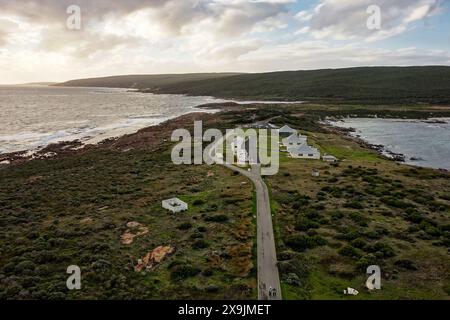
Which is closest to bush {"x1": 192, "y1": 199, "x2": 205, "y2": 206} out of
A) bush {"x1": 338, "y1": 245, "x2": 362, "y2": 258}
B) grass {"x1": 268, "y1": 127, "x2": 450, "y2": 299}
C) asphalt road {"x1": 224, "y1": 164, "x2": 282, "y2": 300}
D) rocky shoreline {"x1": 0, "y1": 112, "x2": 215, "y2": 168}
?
asphalt road {"x1": 224, "y1": 164, "x2": 282, "y2": 300}

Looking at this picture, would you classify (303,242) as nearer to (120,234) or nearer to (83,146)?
(120,234)

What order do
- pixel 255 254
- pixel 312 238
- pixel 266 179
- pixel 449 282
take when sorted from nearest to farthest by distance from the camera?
pixel 449 282 < pixel 255 254 < pixel 312 238 < pixel 266 179

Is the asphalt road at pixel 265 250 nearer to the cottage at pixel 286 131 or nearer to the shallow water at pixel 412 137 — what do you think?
the cottage at pixel 286 131

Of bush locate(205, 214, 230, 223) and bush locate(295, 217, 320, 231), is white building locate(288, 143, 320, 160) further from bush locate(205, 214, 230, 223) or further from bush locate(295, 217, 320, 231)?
bush locate(205, 214, 230, 223)

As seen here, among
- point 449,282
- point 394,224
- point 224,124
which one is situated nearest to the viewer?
point 449,282
